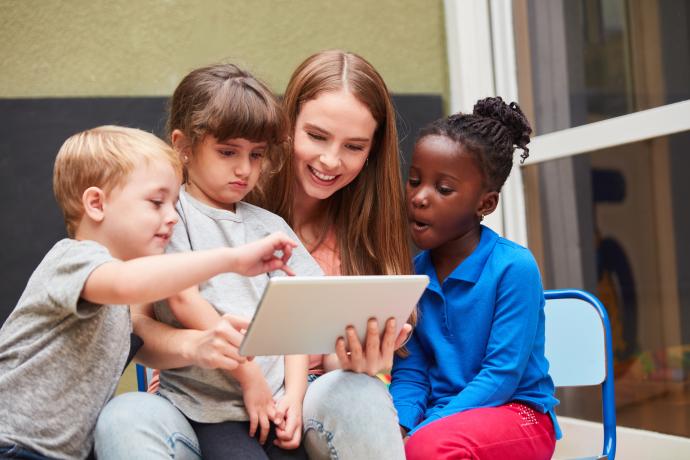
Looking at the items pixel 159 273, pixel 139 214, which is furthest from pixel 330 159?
pixel 159 273

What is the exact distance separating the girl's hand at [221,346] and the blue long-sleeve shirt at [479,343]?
1.62ft

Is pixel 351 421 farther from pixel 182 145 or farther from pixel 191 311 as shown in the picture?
pixel 182 145

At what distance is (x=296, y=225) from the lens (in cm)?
187

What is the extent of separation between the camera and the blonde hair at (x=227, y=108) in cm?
147

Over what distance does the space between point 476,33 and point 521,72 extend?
0.71 feet

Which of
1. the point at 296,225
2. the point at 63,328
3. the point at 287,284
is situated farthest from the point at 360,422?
the point at 296,225

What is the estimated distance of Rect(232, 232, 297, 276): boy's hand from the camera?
1.17 m

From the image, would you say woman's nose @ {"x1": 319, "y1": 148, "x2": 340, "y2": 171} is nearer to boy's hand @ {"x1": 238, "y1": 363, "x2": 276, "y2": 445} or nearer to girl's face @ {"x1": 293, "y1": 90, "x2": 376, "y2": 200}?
girl's face @ {"x1": 293, "y1": 90, "x2": 376, "y2": 200}

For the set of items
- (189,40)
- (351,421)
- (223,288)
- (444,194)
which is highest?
(189,40)

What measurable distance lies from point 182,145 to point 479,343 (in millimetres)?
723

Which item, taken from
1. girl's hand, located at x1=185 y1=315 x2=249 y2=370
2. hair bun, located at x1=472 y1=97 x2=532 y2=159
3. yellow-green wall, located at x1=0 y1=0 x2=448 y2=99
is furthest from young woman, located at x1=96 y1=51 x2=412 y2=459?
yellow-green wall, located at x1=0 y1=0 x2=448 y2=99

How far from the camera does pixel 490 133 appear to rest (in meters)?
1.74

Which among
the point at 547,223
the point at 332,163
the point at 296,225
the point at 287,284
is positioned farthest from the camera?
the point at 547,223

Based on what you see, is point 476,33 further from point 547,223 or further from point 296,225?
point 296,225
